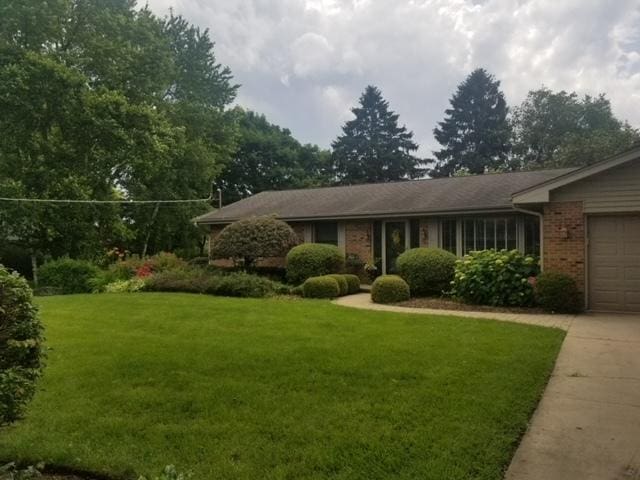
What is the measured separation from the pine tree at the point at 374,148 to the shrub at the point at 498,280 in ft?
101

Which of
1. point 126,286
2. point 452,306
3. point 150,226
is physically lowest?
point 452,306

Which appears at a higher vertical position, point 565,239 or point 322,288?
point 565,239

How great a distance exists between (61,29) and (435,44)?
50.8ft

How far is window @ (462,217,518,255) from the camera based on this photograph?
537 inches

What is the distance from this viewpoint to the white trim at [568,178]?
942 centimetres

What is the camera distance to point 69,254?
68.4 ft

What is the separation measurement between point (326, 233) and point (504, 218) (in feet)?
19.4

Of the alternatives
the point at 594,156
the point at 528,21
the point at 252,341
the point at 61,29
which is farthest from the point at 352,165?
the point at 252,341

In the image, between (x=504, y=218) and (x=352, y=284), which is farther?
(x=352, y=284)

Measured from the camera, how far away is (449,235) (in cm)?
1458

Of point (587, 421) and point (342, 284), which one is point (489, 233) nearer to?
point (342, 284)

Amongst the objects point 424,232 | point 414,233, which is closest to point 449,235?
point 424,232

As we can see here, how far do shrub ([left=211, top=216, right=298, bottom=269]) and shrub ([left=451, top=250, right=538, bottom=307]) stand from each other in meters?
6.13

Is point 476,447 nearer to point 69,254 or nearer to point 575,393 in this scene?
point 575,393
